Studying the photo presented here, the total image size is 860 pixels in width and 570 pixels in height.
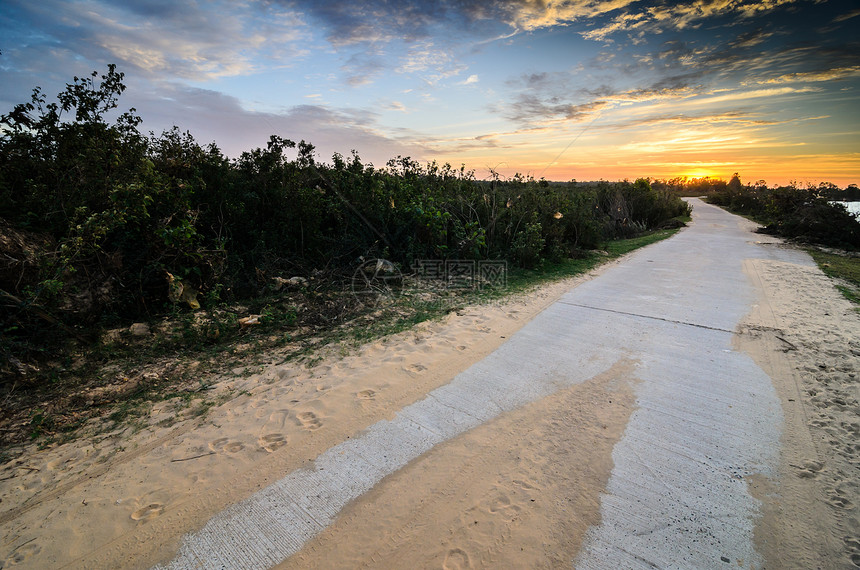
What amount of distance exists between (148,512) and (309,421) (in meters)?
1.19

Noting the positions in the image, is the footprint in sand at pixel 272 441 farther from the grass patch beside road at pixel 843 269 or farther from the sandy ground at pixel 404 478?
the grass patch beside road at pixel 843 269

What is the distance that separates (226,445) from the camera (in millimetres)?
2922

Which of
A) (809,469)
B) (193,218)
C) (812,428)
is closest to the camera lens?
(809,469)

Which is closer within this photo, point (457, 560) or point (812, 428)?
point (457, 560)

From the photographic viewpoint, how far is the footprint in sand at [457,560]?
2029mm

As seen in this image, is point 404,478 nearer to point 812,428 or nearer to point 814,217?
point 812,428

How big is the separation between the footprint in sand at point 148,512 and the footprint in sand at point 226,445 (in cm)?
52

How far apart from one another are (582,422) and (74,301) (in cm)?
586

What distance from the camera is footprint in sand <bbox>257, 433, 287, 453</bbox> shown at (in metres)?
2.92

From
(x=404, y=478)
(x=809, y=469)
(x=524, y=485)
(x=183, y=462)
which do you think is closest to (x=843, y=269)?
(x=809, y=469)

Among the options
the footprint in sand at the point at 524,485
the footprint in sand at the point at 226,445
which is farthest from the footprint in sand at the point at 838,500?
the footprint in sand at the point at 226,445

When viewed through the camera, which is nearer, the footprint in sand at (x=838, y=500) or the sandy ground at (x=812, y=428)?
the sandy ground at (x=812, y=428)

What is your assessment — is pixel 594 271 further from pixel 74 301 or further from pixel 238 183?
pixel 74 301

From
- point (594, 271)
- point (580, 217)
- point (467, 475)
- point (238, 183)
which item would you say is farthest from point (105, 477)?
point (580, 217)
